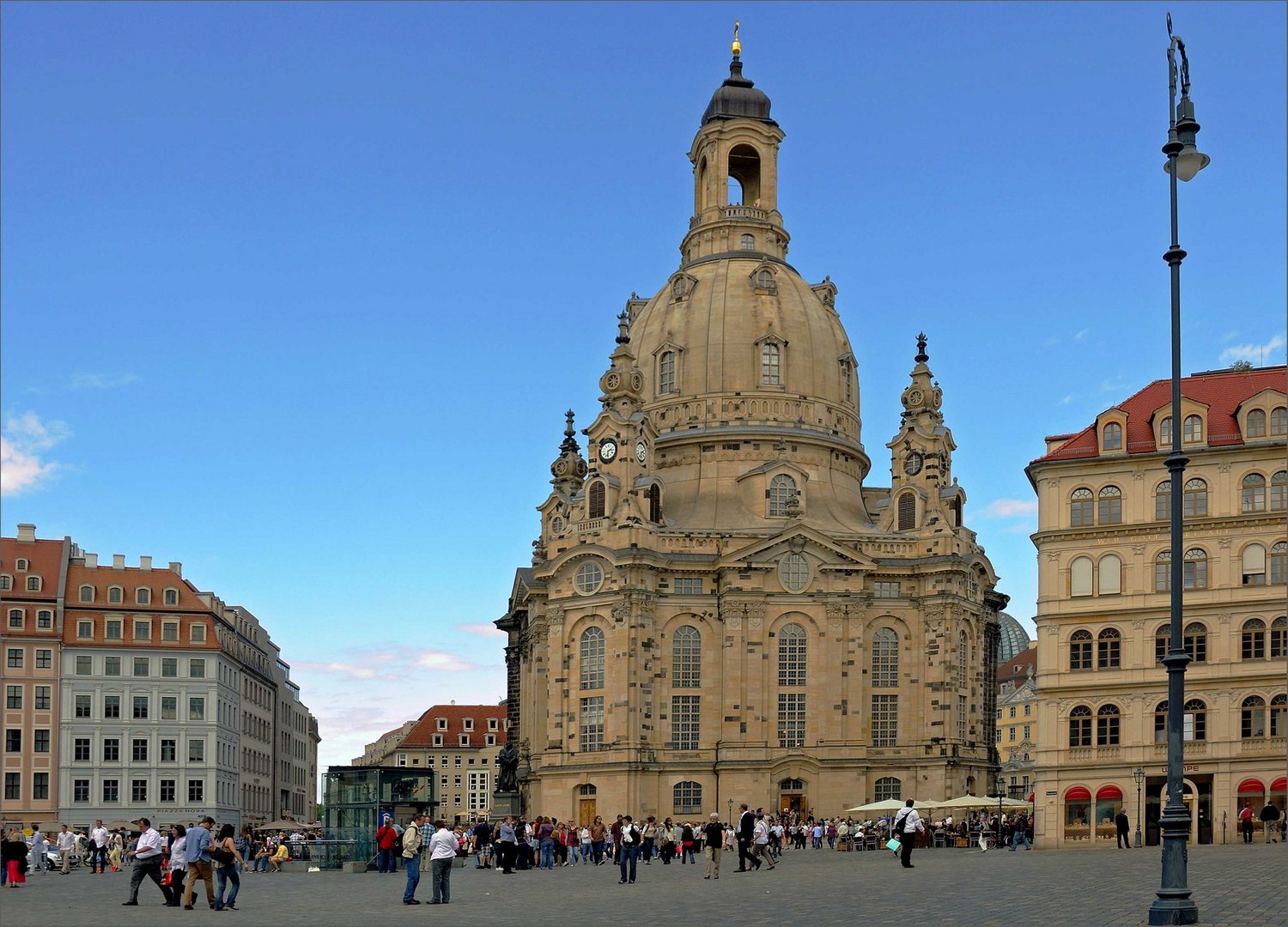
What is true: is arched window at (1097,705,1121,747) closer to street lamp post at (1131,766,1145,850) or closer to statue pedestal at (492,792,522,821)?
street lamp post at (1131,766,1145,850)

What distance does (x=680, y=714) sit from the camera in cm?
9838

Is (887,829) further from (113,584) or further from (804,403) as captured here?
(113,584)

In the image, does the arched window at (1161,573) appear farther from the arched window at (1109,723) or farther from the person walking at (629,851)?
the person walking at (629,851)

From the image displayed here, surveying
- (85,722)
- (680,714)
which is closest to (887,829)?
(680,714)

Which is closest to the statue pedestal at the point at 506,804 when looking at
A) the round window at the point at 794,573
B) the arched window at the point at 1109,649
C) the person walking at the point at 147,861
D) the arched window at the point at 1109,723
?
the round window at the point at 794,573

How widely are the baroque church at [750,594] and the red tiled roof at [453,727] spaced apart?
8107cm

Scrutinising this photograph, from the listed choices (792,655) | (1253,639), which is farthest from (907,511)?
(1253,639)

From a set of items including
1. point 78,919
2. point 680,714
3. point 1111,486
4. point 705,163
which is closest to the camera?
point 78,919

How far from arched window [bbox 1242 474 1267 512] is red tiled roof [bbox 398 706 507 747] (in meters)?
132

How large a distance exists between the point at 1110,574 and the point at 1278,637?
660 cm

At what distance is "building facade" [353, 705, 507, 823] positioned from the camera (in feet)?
614

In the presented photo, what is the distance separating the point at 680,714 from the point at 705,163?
127 feet

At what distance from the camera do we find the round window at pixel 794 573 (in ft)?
325

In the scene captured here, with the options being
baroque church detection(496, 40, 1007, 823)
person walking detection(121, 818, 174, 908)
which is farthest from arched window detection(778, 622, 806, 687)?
person walking detection(121, 818, 174, 908)
